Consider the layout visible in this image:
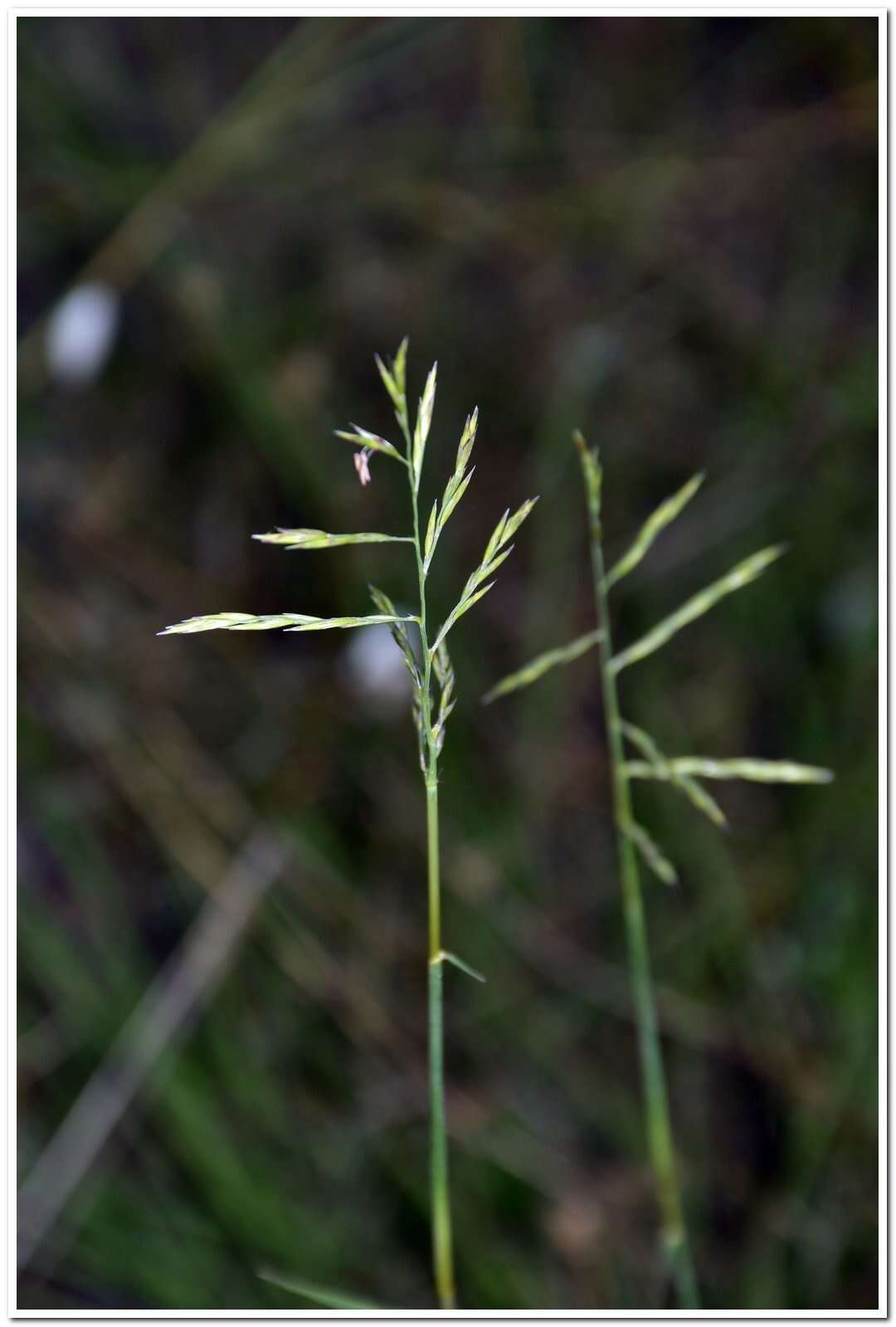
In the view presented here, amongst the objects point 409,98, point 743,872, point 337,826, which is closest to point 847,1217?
point 743,872

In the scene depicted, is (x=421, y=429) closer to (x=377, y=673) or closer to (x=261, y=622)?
(x=261, y=622)

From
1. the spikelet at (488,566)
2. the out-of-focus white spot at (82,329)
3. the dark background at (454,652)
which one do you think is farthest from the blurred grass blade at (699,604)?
the out-of-focus white spot at (82,329)

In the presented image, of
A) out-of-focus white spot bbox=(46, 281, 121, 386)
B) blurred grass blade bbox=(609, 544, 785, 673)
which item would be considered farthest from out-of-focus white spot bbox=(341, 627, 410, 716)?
blurred grass blade bbox=(609, 544, 785, 673)

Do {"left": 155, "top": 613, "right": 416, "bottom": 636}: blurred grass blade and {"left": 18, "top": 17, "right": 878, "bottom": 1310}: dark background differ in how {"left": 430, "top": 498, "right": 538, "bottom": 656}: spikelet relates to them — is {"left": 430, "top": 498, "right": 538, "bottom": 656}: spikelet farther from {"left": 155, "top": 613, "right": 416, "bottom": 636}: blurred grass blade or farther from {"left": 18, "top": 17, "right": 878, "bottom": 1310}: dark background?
{"left": 18, "top": 17, "right": 878, "bottom": 1310}: dark background

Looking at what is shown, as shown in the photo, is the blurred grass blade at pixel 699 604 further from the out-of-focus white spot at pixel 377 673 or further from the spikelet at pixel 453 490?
the out-of-focus white spot at pixel 377 673

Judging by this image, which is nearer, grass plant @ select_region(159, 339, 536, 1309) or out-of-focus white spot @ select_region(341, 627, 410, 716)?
grass plant @ select_region(159, 339, 536, 1309)

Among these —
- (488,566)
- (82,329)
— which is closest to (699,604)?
(488,566)
